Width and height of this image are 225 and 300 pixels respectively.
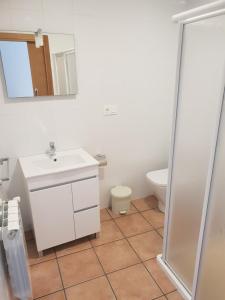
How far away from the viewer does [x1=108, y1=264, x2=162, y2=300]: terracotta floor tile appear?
170 centimetres

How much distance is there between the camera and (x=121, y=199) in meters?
2.58

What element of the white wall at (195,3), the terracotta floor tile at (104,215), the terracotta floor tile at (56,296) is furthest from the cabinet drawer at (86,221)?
the white wall at (195,3)

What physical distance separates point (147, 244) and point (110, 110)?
1368mm

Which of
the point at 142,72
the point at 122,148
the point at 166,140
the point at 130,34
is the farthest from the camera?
the point at 166,140

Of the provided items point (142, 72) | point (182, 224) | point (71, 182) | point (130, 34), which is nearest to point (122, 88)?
point (142, 72)

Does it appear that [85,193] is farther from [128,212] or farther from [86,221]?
[128,212]

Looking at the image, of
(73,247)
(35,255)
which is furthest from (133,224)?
(35,255)

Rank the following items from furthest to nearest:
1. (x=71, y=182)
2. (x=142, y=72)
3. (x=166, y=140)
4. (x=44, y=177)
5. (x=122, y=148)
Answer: (x=166, y=140) → (x=122, y=148) → (x=142, y=72) → (x=71, y=182) → (x=44, y=177)

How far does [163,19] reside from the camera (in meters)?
2.41

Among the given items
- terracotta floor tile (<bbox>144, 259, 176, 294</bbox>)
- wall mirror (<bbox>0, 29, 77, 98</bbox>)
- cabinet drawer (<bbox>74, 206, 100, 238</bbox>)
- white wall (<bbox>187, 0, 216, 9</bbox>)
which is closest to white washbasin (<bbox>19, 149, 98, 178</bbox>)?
cabinet drawer (<bbox>74, 206, 100, 238</bbox>)

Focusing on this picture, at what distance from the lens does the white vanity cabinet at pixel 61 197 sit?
1.85 meters

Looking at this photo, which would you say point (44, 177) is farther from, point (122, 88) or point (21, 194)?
point (122, 88)

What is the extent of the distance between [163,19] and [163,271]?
2398mm

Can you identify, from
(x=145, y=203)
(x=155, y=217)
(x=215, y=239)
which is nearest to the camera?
(x=215, y=239)
